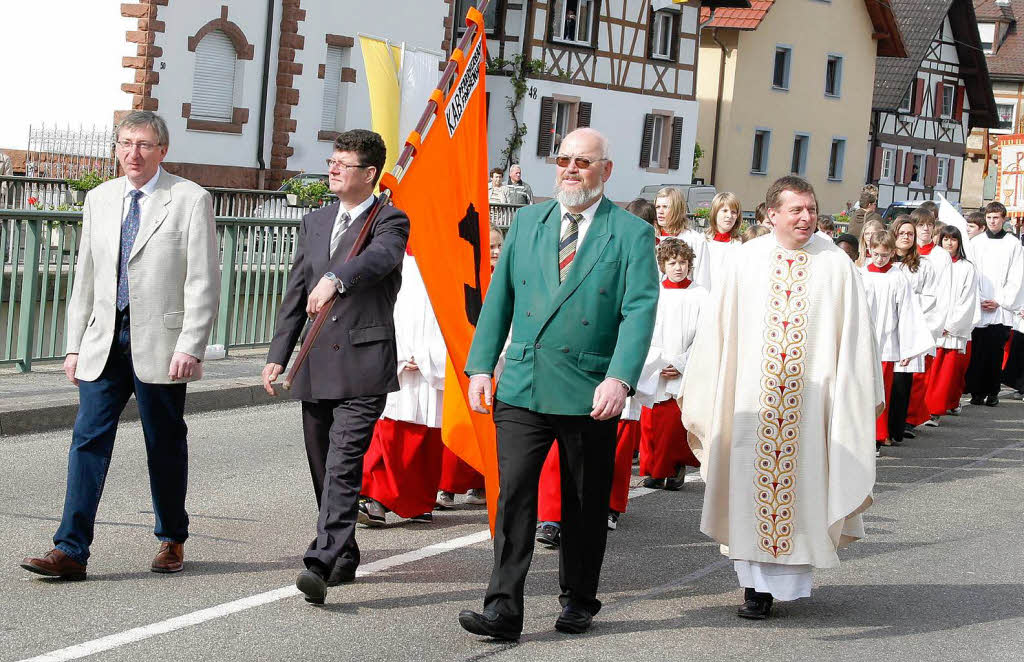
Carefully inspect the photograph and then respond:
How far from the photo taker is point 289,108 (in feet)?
102

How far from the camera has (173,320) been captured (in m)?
6.41

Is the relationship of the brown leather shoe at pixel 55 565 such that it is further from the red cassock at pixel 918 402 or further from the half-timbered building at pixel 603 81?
the half-timbered building at pixel 603 81

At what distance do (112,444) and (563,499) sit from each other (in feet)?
6.46

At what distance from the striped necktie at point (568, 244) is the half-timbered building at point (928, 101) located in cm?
5351

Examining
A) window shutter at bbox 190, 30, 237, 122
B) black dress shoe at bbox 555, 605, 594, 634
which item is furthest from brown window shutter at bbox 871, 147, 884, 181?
black dress shoe at bbox 555, 605, 594, 634

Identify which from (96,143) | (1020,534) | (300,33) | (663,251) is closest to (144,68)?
(96,143)

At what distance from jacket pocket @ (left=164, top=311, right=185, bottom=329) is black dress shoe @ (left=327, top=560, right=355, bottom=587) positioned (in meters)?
1.22

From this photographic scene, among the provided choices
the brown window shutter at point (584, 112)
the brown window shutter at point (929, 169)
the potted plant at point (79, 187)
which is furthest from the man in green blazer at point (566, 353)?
the brown window shutter at point (929, 169)

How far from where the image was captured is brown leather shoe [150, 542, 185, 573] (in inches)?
258

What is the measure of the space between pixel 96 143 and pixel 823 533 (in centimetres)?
2214

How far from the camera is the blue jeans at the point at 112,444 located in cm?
631

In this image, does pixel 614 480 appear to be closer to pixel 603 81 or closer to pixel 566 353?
pixel 566 353

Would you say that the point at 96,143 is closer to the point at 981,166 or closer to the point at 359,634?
the point at 359,634

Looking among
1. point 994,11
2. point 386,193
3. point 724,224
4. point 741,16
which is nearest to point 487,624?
point 386,193
